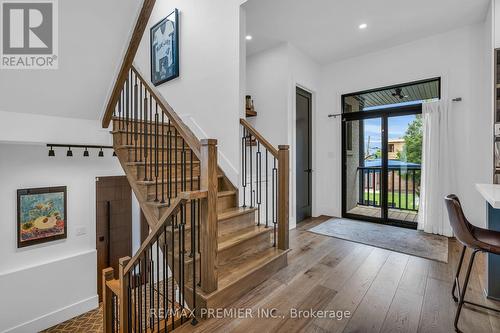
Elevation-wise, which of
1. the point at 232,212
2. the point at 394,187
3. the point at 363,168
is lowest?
the point at 232,212

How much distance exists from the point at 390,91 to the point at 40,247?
608 cm

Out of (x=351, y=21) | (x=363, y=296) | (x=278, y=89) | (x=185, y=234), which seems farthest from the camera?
(x=278, y=89)

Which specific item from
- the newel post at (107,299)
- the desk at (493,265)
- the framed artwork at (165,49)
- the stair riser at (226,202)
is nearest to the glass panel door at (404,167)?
the desk at (493,265)

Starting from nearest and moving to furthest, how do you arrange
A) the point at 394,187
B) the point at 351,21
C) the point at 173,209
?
the point at 173,209 → the point at 351,21 → the point at 394,187

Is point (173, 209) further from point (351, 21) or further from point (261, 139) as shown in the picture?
point (351, 21)

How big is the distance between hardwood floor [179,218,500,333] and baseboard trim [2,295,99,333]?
338 cm

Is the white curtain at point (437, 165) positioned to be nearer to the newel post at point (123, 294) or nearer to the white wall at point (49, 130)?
the newel post at point (123, 294)

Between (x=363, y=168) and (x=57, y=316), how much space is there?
18.3 feet

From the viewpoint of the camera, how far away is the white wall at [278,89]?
3965 millimetres

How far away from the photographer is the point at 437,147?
11.7 feet

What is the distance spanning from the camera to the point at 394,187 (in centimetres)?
421

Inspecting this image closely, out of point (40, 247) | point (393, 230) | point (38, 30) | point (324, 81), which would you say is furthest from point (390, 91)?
point (40, 247)

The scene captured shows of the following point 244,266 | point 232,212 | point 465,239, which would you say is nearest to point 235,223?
point 232,212

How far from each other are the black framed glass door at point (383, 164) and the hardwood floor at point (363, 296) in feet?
4.39
